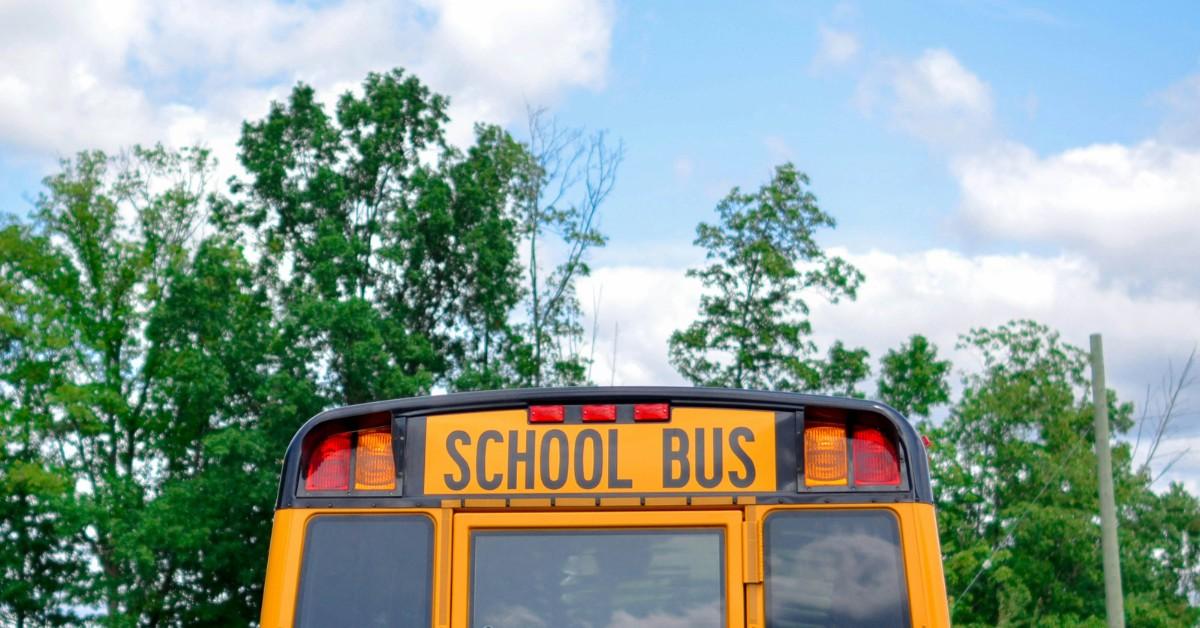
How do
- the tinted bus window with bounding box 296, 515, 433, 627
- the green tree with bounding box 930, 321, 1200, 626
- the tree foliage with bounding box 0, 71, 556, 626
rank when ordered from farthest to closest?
the green tree with bounding box 930, 321, 1200, 626 → the tree foliage with bounding box 0, 71, 556, 626 → the tinted bus window with bounding box 296, 515, 433, 627

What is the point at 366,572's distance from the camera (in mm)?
4566

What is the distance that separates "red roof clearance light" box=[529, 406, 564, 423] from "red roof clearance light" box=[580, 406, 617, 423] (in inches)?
2.8

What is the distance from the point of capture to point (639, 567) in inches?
175

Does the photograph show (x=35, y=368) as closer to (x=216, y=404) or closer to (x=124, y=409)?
(x=124, y=409)

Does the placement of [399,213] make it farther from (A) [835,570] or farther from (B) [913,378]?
(A) [835,570]

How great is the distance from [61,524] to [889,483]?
28715 mm

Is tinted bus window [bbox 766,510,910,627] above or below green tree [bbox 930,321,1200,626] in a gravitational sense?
below

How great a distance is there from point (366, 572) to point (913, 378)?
108ft

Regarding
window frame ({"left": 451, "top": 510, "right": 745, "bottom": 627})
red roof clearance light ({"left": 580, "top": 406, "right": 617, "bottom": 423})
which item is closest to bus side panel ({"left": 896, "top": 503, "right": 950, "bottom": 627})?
window frame ({"left": 451, "top": 510, "right": 745, "bottom": 627})

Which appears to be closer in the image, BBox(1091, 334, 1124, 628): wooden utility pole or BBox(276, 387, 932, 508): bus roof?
BBox(276, 387, 932, 508): bus roof

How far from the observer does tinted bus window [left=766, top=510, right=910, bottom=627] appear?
433cm

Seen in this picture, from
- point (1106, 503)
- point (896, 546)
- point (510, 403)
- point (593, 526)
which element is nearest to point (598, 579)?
point (593, 526)

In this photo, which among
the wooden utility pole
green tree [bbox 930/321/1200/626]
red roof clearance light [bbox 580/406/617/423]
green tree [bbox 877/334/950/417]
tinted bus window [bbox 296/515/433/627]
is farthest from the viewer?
green tree [bbox 930/321/1200/626]

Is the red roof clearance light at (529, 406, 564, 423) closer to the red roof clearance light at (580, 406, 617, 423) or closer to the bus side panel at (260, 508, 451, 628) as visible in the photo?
the red roof clearance light at (580, 406, 617, 423)
